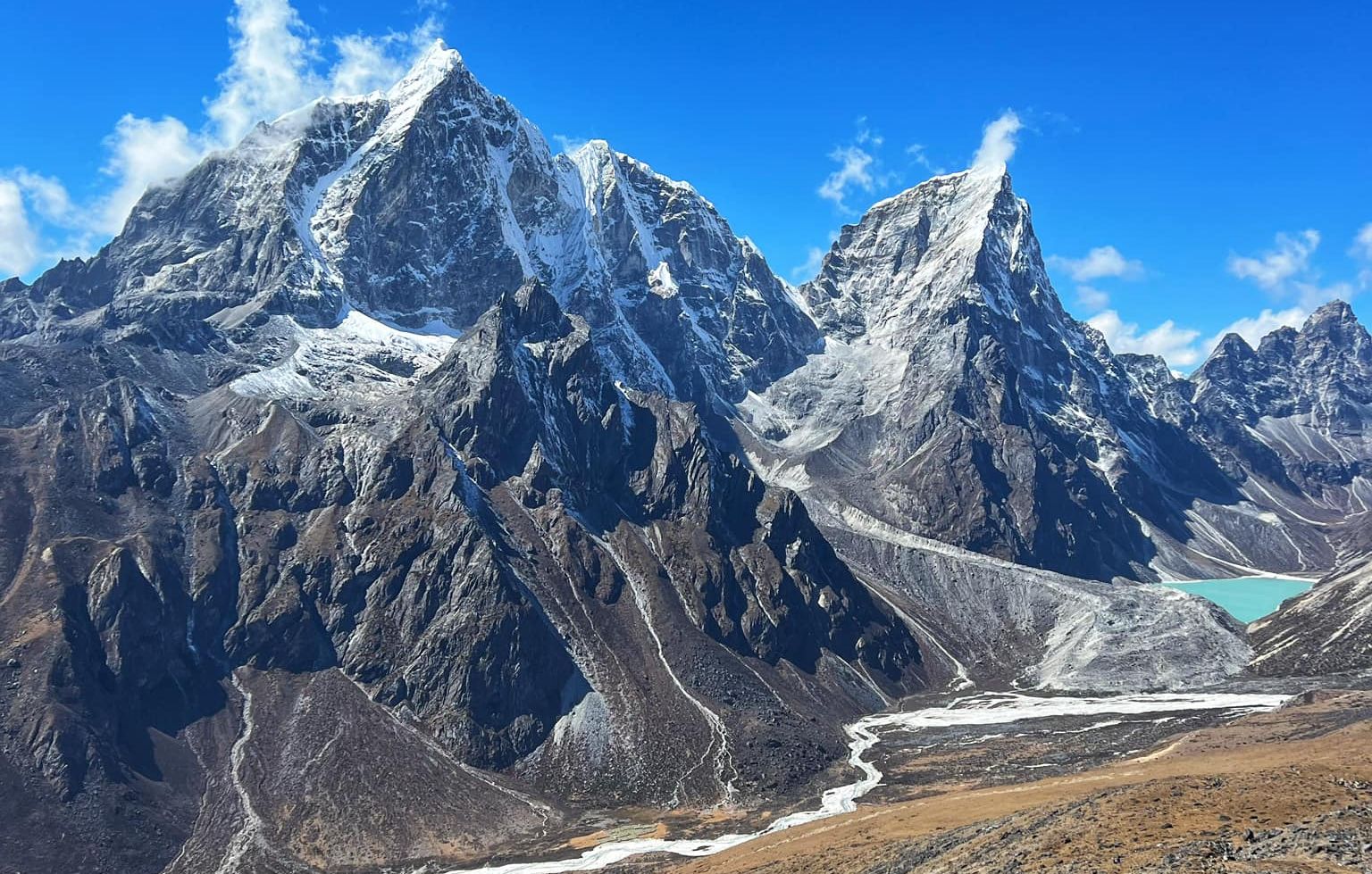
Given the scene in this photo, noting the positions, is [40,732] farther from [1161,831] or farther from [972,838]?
[1161,831]

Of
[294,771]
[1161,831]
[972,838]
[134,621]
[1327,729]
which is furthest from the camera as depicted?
[134,621]

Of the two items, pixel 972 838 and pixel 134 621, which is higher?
pixel 134 621

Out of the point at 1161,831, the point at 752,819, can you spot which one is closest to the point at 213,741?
the point at 752,819

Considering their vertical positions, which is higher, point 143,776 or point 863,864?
point 143,776

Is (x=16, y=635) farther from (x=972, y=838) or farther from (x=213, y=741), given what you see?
(x=972, y=838)

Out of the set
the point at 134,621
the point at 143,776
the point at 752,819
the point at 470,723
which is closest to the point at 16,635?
the point at 134,621

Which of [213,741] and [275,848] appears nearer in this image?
[275,848]

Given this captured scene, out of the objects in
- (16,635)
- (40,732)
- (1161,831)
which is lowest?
(1161,831)

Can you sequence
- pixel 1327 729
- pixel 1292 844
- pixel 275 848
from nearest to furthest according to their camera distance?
pixel 1292 844 < pixel 1327 729 < pixel 275 848

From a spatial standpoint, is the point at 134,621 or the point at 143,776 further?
the point at 134,621
